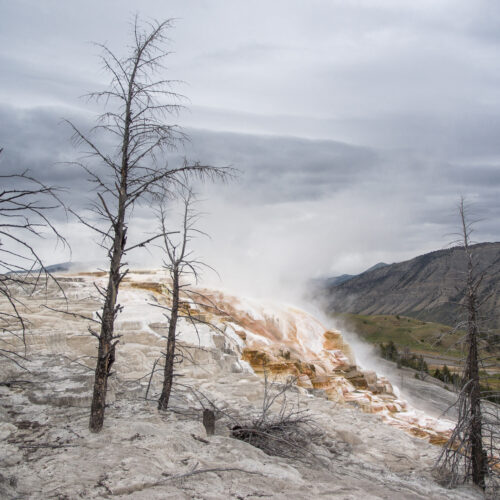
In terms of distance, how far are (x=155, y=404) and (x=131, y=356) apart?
6293 mm

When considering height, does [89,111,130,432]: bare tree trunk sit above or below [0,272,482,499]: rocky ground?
above

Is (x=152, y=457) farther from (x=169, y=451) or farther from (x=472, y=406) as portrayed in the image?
(x=472, y=406)

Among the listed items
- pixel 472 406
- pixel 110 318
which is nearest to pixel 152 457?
pixel 110 318

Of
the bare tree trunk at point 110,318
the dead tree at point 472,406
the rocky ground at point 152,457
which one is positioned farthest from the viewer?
the dead tree at point 472,406

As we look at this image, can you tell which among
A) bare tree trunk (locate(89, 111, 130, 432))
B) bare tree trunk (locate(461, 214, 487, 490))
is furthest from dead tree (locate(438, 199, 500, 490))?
bare tree trunk (locate(89, 111, 130, 432))

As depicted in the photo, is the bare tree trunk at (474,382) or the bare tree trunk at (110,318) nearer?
the bare tree trunk at (110,318)

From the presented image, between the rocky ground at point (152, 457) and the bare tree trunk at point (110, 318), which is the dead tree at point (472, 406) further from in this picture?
the bare tree trunk at point (110, 318)

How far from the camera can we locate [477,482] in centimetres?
1059

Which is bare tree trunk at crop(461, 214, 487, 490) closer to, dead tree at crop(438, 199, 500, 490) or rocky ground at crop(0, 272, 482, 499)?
dead tree at crop(438, 199, 500, 490)

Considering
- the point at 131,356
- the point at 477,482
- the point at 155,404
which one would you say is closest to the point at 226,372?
the point at 131,356

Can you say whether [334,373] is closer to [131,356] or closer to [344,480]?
[131,356]

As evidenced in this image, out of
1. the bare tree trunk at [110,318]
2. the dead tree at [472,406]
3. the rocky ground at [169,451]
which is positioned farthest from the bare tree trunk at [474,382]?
the bare tree trunk at [110,318]

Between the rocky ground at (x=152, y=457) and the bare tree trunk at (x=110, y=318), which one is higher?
the bare tree trunk at (x=110, y=318)

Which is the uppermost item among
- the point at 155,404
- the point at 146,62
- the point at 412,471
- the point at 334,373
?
the point at 146,62
